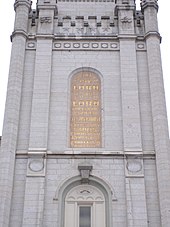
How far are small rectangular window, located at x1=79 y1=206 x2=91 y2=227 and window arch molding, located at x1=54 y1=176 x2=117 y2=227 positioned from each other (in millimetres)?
767

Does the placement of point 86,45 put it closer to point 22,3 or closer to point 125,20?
point 125,20

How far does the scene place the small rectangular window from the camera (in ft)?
63.2

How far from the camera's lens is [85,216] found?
19516 millimetres

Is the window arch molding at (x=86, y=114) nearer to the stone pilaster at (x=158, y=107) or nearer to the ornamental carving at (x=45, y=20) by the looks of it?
the stone pilaster at (x=158, y=107)

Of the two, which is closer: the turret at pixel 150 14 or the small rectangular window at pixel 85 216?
the small rectangular window at pixel 85 216

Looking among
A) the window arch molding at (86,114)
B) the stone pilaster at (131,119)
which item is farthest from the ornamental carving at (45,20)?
the stone pilaster at (131,119)

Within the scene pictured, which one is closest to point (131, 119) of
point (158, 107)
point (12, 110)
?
point (158, 107)

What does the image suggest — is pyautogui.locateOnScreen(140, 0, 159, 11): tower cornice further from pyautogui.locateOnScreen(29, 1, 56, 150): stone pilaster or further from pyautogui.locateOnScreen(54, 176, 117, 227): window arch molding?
pyautogui.locateOnScreen(54, 176, 117, 227): window arch molding

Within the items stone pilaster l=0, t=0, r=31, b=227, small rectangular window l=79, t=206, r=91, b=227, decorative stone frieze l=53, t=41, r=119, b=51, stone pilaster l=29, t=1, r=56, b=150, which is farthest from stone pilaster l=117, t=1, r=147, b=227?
stone pilaster l=0, t=0, r=31, b=227

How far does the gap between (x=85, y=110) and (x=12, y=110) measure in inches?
142

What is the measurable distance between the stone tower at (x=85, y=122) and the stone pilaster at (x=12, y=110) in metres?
0.05

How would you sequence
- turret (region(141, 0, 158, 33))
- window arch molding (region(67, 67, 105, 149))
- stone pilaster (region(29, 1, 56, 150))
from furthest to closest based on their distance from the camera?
1. turret (region(141, 0, 158, 33))
2. window arch molding (region(67, 67, 105, 149))
3. stone pilaster (region(29, 1, 56, 150))

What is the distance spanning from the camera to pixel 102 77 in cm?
2330

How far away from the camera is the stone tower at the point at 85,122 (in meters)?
19.4
